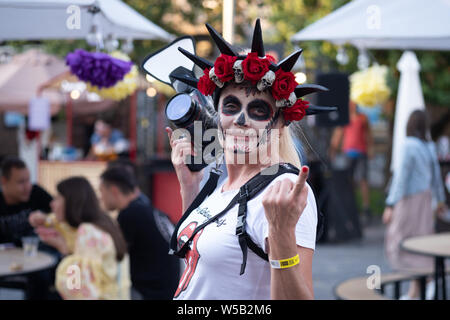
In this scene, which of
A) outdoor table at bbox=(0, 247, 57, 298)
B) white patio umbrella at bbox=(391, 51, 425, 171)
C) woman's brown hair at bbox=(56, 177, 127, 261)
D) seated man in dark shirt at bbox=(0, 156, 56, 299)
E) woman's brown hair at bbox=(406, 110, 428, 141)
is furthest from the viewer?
white patio umbrella at bbox=(391, 51, 425, 171)

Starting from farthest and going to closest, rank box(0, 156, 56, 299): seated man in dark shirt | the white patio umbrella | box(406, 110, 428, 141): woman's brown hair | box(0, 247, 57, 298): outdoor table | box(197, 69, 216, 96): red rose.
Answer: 1. the white patio umbrella
2. box(406, 110, 428, 141): woman's brown hair
3. box(0, 156, 56, 299): seated man in dark shirt
4. box(0, 247, 57, 298): outdoor table
5. box(197, 69, 216, 96): red rose

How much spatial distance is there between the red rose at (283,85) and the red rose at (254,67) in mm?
48

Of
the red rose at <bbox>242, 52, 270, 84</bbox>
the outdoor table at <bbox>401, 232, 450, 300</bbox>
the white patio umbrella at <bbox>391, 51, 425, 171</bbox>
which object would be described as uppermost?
the white patio umbrella at <bbox>391, 51, 425, 171</bbox>


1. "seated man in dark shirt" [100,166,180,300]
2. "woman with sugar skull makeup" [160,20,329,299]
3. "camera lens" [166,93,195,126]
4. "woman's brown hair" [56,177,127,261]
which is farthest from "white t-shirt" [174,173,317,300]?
"seated man in dark shirt" [100,166,180,300]

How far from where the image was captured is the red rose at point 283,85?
73.0 inches

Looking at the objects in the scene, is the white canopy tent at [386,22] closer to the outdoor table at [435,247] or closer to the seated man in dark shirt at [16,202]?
the outdoor table at [435,247]

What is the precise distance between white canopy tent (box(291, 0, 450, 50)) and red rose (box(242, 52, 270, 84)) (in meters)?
2.80

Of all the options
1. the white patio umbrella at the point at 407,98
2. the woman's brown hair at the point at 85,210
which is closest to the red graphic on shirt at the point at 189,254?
the woman's brown hair at the point at 85,210

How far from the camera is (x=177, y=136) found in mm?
2350

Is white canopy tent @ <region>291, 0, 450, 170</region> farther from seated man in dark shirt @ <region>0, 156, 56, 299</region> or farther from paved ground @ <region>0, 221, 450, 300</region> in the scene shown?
seated man in dark shirt @ <region>0, 156, 56, 299</region>

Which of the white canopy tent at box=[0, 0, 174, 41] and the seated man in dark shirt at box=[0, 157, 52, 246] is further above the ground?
the white canopy tent at box=[0, 0, 174, 41]

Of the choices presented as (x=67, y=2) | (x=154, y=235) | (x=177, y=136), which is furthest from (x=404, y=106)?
(x=177, y=136)

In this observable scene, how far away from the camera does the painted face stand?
189 cm

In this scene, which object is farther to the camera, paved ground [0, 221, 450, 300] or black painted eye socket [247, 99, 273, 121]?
paved ground [0, 221, 450, 300]
